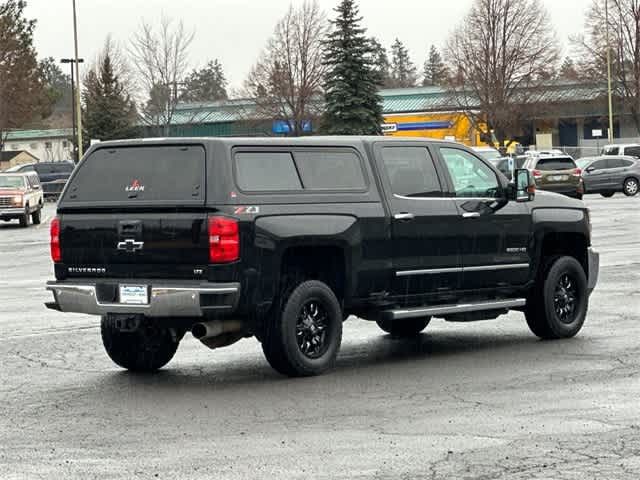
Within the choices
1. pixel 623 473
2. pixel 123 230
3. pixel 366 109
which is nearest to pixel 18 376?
pixel 123 230

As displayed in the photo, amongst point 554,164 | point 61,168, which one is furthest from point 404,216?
point 61,168

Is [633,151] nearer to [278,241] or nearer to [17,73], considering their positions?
[17,73]

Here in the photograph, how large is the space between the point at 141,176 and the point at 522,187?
365 centimetres

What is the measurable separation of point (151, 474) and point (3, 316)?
9659mm

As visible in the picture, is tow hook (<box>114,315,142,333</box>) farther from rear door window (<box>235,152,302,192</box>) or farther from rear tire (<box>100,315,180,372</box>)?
rear door window (<box>235,152,302,192</box>)

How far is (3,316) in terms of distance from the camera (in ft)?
55.0

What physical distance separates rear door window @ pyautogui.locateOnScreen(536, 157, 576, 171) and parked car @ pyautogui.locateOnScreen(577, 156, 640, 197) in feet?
12.0

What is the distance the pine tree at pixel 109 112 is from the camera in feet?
297

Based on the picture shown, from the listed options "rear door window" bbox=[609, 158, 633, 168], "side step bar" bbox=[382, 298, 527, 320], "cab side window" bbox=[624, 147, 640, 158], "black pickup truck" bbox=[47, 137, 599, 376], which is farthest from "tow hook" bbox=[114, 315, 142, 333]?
"cab side window" bbox=[624, 147, 640, 158]

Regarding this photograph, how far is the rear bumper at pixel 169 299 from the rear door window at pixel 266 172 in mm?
866

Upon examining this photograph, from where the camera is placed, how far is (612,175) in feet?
179

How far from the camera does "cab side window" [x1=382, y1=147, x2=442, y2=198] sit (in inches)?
479

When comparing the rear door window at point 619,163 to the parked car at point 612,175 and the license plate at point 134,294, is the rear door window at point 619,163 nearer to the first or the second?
the parked car at point 612,175

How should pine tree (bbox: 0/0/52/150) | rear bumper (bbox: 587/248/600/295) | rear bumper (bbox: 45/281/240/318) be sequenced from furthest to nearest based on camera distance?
1. pine tree (bbox: 0/0/52/150)
2. rear bumper (bbox: 587/248/600/295)
3. rear bumper (bbox: 45/281/240/318)
